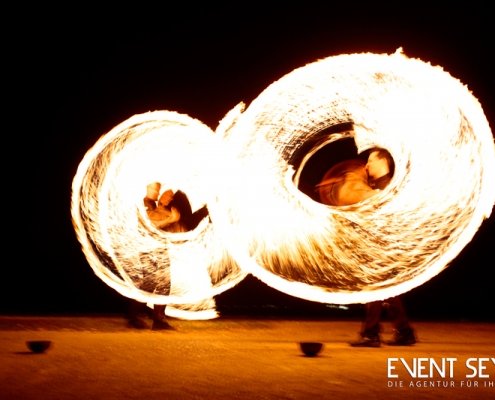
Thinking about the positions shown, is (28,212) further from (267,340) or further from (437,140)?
(437,140)

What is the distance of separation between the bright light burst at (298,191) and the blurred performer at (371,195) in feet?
0.59

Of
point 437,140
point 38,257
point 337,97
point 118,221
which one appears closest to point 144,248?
point 118,221

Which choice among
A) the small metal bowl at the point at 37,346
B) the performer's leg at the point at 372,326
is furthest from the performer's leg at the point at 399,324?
the small metal bowl at the point at 37,346

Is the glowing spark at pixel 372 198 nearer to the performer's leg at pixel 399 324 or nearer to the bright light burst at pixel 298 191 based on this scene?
the bright light burst at pixel 298 191

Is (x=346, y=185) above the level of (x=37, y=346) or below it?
above

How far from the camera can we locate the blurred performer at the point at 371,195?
21.4ft

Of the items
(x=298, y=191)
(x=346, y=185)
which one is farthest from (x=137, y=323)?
(x=346, y=185)

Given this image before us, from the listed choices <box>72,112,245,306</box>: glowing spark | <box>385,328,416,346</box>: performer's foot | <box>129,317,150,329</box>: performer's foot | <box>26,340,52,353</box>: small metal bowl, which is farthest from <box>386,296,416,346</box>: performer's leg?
<box>26,340,52,353</box>: small metal bowl

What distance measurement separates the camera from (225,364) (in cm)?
546

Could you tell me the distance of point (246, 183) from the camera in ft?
26.4

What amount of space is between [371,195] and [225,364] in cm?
225

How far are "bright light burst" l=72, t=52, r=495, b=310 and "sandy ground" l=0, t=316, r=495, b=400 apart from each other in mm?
613

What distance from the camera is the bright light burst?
279 inches

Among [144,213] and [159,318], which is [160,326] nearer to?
[159,318]
